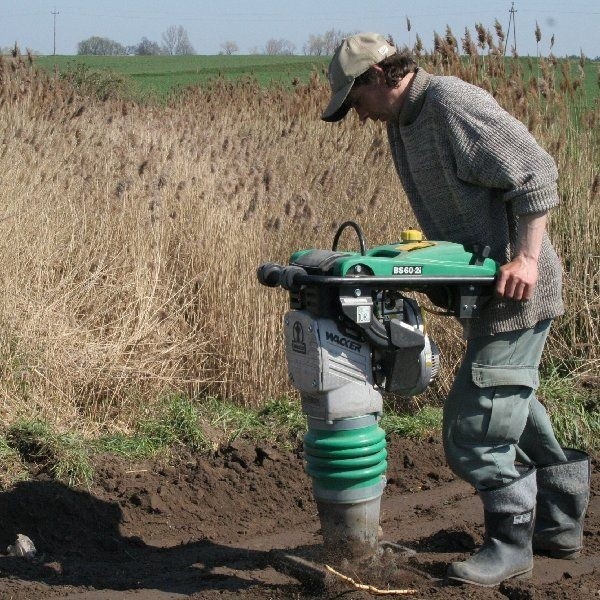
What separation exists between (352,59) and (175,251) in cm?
368

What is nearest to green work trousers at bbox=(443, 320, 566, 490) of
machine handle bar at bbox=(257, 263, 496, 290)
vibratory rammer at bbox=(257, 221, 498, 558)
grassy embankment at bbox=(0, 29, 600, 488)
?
vibratory rammer at bbox=(257, 221, 498, 558)

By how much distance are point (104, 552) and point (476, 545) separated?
5.72 feet

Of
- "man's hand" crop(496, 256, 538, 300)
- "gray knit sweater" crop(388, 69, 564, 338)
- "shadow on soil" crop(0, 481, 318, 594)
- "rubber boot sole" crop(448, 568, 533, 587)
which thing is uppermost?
"gray knit sweater" crop(388, 69, 564, 338)

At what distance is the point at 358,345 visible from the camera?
3.94m

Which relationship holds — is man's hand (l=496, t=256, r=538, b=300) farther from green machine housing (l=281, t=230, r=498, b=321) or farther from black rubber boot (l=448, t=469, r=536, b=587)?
black rubber boot (l=448, t=469, r=536, b=587)

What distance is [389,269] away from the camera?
3828 millimetres

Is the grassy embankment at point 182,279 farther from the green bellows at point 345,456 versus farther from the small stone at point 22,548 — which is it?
the green bellows at point 345,456

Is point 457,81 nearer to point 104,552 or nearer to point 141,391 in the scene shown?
point 104,552

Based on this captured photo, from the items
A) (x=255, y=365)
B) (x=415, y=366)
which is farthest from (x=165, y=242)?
(x=415, y=366)

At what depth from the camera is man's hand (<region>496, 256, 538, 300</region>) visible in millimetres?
3988

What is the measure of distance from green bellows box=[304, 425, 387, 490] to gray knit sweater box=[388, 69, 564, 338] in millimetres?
631

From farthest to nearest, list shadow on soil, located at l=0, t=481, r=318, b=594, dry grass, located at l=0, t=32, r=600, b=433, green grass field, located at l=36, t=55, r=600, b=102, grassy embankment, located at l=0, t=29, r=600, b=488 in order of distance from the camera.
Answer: green grass field, located at l=36, t=55, r=600, b=102 → dry grass, located at l=0, t=32, r=600, b=433 → grassy embankment, located at l=0, t=29, r=600, b=488 → shadow on soil, located at l=0, t=481, r=318, b=594

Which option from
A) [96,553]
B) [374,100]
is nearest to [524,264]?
[374,100]

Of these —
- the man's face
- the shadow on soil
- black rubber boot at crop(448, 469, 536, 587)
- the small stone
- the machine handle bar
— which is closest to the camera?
the machine handle bar
